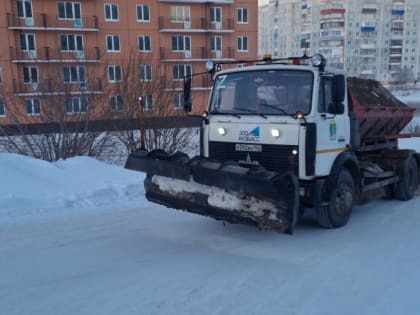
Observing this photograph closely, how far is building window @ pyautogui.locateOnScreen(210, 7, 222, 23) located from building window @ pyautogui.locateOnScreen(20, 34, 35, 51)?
1502 centimetres

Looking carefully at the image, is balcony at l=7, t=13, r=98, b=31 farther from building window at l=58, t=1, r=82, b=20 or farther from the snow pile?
the snow pile

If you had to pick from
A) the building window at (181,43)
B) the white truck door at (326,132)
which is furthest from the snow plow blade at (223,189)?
the building window at (181,43)

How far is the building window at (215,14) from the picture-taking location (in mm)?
36969

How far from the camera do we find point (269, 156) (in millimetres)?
5887

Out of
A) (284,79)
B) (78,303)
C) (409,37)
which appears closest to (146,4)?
(284,79)

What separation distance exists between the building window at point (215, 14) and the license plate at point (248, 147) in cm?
3298

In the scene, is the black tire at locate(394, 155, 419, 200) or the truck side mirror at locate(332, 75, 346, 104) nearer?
the truck side mirror at locate(332, 75, 346, 104)

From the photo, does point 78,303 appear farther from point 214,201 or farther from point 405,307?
point 405,307

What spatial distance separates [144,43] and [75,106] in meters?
A: 25.2

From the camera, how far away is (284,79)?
19.6 ft

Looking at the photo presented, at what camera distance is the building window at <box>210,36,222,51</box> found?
1471 inches

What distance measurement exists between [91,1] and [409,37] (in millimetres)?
81719

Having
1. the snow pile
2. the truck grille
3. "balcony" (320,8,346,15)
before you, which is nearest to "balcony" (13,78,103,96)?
the snow pile

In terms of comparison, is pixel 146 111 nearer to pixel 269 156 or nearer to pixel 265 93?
pixel 265 93
